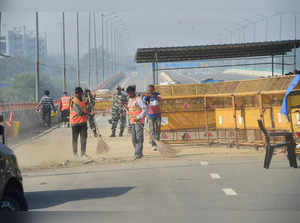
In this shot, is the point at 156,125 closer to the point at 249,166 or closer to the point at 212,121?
the point at 212,121

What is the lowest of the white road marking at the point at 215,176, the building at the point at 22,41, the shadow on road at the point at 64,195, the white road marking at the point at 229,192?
the shadow on road at the point at 64,195

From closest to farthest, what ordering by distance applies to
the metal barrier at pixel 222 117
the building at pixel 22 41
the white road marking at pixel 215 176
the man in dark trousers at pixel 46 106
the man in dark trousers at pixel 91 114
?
the building at pixel 22 41 → the white road marking at pixel 215 176 → the metal barrier at pixel 222 117 → the man in dark trousers at pixel 91 114 → the man in dark trousers at pixel 46 106

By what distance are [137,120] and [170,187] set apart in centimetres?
495

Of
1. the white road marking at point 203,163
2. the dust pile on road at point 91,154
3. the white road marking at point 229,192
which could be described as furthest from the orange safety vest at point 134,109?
the white road marking at point 229,192

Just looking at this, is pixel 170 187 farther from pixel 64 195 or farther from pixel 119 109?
pixel 119 109

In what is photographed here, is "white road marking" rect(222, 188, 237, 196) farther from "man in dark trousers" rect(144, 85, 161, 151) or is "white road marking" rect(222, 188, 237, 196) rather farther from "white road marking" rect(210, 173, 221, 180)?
"man in dark trousers" rect(144, 85, 161, 151)

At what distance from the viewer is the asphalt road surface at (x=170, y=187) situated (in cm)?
775

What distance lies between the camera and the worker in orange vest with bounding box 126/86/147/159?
46.9 ft

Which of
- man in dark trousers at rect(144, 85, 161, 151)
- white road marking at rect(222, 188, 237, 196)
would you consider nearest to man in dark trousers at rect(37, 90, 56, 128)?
man in dark trousers at rect(144, 85, 161, 151)

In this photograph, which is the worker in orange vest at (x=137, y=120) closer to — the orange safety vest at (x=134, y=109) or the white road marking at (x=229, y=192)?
the orange safety vest at (x=134, y=109)

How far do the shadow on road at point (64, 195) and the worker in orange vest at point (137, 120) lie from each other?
4704 millimetres

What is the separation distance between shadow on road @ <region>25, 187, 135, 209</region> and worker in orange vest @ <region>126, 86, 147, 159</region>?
15.4 feet

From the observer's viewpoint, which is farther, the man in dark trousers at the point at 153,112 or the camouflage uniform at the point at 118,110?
the camouflage uniform at the point at 118,110

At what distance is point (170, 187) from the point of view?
31.3 feet
